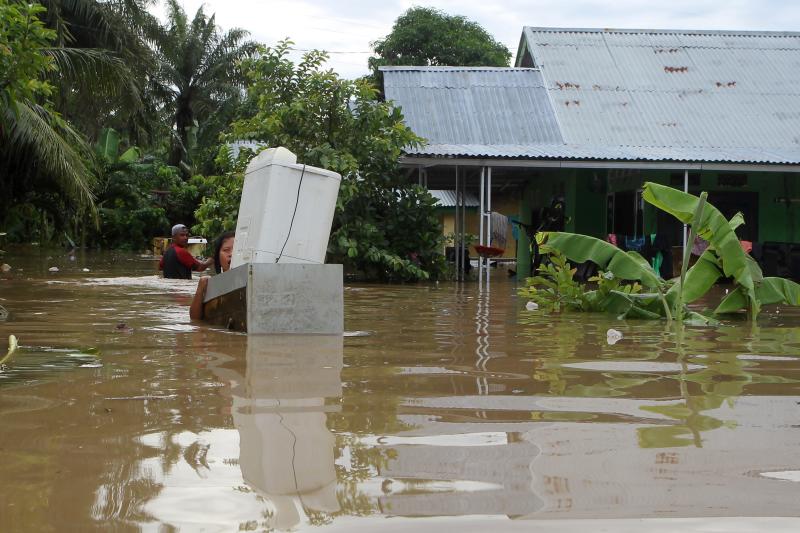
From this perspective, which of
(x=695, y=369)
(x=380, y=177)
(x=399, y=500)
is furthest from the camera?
(x=380, y=177)

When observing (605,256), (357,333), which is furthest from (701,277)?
(357,333)

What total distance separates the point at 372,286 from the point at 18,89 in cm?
758

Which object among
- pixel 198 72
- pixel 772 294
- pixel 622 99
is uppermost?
pixel 198 72

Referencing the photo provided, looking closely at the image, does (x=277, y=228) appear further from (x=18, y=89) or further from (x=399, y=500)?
(x=399, y=500)

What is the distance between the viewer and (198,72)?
40.8 m

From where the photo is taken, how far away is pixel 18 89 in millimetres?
8688

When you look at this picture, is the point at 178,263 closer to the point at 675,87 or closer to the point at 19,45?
the point at 19,45

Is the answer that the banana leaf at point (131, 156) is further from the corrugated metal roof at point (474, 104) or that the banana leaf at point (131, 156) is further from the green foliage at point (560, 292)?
the green foliage at point (560, 292)

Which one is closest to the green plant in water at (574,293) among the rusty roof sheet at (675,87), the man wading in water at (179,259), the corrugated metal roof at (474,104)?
the man wading in water at (179,259)

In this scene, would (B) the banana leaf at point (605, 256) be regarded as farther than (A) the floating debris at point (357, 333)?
Yes

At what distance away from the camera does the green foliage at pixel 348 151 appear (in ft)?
53.9

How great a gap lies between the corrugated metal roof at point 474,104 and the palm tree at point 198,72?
1928 cm

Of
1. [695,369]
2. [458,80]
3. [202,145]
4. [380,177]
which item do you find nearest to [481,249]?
[380,177]

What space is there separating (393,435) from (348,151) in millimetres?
13371
